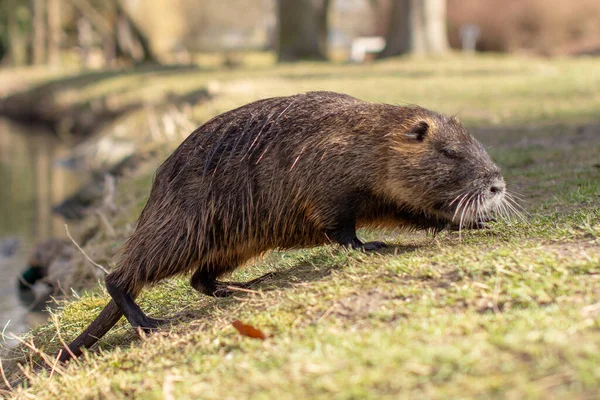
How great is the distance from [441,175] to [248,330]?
149cm

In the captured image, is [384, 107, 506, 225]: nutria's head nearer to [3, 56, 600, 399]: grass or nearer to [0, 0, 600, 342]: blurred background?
[3, 56, 600, 399]: grass

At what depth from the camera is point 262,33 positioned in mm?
60094

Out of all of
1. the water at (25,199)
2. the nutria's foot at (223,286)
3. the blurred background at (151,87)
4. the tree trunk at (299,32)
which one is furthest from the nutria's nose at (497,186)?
the tree trunk at (299,32)

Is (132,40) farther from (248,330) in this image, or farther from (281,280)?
(248,330)

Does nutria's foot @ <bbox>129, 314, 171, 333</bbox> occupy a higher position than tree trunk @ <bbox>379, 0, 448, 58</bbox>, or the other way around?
tree trunk @ <bbox>379, 0, 448, 58</bbox>

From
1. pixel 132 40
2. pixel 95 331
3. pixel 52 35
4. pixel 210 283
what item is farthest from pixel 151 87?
pixel 52 35

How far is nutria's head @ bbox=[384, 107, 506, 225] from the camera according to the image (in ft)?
15.0

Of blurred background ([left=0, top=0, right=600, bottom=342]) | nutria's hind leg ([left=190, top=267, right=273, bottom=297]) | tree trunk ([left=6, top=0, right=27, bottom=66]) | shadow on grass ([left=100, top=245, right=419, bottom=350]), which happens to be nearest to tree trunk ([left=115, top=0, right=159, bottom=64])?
blurred background ([left=0, top=0, right=600, bottom=342])

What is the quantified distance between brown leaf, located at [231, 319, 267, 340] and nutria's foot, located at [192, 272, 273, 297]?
0.92 m

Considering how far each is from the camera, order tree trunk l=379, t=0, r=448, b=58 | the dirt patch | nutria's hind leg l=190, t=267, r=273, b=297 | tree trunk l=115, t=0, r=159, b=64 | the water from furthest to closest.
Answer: tree trunk l=115, t=0, r=159, b=64 < tree trunk l=379, t=0, r=448, b=58 < the water < nutria's hind leg l=190, t=267, r=273, b=297 < the dirt patch

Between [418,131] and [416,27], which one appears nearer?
[418,131]

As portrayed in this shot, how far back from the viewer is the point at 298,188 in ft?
15.4

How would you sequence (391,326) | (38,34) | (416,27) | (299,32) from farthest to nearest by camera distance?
(38,34) → (299,32) → (416,27) → (391,326)

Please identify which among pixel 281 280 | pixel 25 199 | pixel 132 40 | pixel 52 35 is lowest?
pixel 25 199
